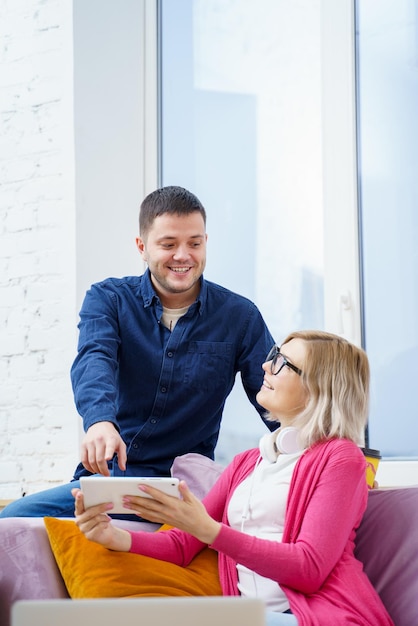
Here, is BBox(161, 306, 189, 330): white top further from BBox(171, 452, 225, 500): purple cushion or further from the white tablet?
the white tablet

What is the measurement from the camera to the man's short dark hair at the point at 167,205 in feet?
7.89

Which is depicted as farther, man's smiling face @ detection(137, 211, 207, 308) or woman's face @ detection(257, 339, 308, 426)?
man's smiling face @ detection(137, 211, 207, 308)

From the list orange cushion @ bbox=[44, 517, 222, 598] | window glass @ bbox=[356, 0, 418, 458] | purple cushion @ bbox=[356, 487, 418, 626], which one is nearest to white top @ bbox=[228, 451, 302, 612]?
orange cushion @ bbox=[44, 517, 222, 598]

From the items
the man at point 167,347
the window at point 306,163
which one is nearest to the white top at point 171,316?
the man at point 167,347

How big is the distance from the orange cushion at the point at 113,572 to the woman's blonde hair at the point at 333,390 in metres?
0.39

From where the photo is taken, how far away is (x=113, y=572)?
183cm

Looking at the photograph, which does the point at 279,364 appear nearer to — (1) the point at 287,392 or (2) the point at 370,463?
(1) the point at 287,392

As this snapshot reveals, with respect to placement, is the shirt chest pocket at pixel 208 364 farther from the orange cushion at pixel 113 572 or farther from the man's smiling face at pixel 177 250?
the orange cushion at pixel 113 572

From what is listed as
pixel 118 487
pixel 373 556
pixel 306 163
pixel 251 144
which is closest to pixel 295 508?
pixel 373 556

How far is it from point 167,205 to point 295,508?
96 cm

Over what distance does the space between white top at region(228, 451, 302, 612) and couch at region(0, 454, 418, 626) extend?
0.25 metres

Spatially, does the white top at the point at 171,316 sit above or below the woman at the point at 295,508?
above

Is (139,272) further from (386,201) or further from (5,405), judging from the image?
(386,201)

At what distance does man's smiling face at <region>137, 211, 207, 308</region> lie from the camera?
2.39m
